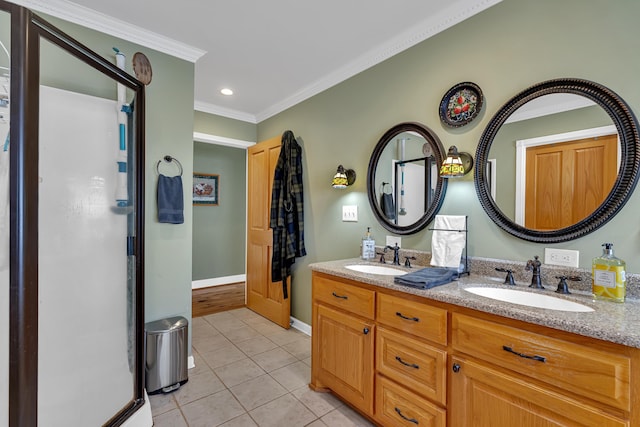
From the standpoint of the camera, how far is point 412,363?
1.44 meters

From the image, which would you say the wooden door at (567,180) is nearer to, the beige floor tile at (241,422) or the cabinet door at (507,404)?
the cabinet door at (507,404)

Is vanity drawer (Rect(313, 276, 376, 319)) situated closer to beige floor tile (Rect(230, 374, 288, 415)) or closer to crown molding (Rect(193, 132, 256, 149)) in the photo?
beige floor tile (Rect(230, 374, 288, 415))

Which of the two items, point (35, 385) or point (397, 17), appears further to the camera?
point (397, 17)

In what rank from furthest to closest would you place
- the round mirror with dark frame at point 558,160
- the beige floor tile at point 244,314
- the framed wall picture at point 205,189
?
the framed wall picture at point 205,189 → the beige floor tile at point 244,314 → the round mirror with dark frame at point 558,160

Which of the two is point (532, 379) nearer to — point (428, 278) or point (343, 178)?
point (428, 278)

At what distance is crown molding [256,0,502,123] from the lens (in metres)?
1.77

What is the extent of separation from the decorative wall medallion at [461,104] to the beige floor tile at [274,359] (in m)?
2.25

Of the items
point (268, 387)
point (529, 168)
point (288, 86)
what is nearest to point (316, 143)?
point (288, 86)

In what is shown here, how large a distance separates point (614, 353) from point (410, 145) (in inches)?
61.2

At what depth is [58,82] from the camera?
130 cm

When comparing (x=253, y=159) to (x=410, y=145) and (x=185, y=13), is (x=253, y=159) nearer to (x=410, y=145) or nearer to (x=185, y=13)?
(x=185, y=13)

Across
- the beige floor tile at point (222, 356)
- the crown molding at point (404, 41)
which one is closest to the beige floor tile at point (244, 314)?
the beige floor tile at point (222, 356)

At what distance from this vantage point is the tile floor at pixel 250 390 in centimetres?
177

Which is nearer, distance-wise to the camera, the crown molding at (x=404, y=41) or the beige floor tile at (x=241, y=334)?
the crown molding at (x=404, y=41)
